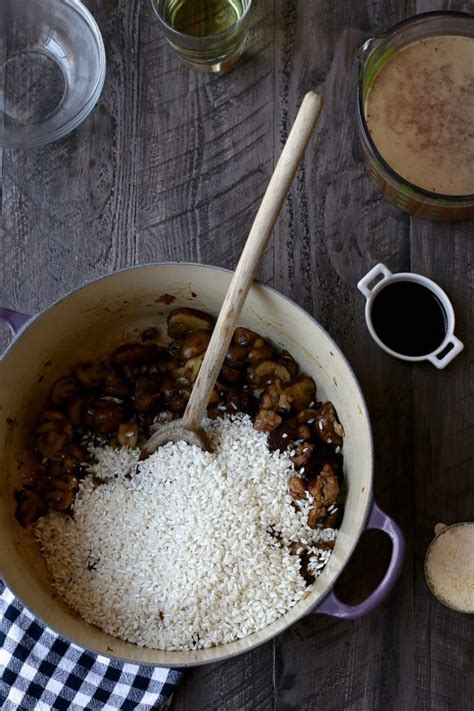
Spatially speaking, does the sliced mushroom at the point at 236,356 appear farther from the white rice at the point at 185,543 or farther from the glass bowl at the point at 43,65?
the glass bowl at the point at 43,65

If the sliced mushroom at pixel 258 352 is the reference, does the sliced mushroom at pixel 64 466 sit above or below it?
below

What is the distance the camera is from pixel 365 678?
4.56 ft

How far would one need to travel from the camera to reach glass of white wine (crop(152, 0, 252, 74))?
1449 mm

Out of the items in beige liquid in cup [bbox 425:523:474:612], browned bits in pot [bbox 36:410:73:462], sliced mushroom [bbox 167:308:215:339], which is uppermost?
sliced mushroom [bbox 167:308:215:339]

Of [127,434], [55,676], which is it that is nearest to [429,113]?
[127,434]

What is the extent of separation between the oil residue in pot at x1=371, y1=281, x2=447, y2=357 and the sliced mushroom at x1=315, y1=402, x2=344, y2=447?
16cm

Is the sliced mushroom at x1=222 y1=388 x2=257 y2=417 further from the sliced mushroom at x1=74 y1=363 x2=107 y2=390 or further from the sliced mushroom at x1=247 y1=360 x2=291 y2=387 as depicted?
the sliced mushroom at x1=74 y1=363 x2=107 y2=390

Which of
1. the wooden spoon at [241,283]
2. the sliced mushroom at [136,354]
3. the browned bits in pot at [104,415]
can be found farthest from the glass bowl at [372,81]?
the browned bits in pot at [104,415]

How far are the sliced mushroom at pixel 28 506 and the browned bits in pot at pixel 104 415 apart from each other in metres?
0.14

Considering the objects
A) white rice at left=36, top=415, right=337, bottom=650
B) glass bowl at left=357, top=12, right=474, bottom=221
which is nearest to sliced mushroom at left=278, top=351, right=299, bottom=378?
white rice at left=36, top=415, right=337, bottom=650

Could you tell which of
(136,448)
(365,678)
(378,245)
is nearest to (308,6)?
(378,245)

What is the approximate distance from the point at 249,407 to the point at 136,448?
20cm

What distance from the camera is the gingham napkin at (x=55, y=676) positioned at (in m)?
1.36

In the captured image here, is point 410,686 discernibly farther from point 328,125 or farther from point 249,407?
point 328,125
